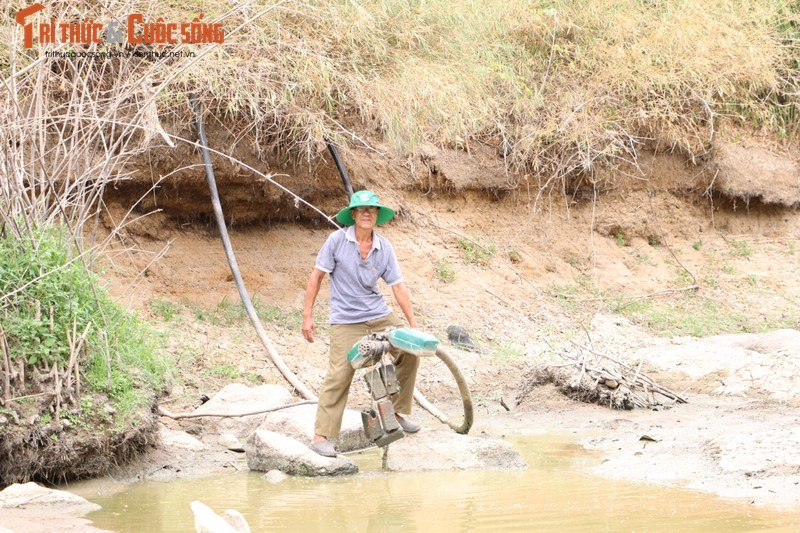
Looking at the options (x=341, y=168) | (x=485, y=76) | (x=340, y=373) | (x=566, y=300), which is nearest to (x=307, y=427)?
(x=340, y=373)

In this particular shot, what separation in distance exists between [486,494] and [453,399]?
3.48 m

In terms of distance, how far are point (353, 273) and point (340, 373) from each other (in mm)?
646

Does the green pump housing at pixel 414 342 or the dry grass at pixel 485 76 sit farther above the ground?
the dry grass at pixel 485 76

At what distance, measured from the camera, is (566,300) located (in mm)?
11219

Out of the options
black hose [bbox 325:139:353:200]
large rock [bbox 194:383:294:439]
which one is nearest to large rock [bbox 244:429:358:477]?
large rock [bbox 194:383:294:439]

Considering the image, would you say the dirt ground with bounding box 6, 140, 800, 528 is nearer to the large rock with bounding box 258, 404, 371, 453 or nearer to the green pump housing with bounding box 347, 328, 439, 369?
the large rock with bounding box 258, 404, 371, 453

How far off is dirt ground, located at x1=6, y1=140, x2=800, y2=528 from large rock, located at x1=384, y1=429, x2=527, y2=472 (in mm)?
668

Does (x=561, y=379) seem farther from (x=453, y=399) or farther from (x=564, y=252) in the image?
(x=564, y=252)

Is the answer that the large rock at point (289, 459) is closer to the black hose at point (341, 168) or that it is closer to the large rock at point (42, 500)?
the large rock at point (42, 500)

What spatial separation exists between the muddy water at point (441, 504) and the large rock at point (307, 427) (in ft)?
1.97

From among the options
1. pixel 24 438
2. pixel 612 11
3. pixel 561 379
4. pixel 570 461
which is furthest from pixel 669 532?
pixel 612 11

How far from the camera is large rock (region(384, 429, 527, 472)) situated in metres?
5.95

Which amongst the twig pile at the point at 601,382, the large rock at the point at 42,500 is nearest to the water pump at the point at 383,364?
the large rock at the point at 42,500

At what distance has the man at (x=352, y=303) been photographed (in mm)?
6102
